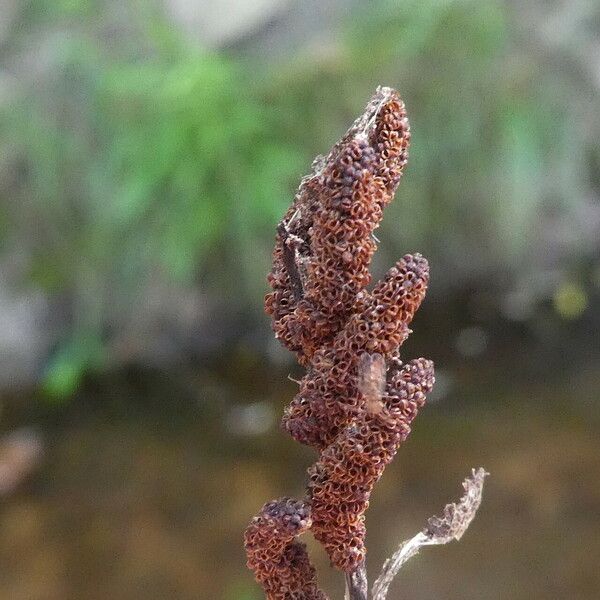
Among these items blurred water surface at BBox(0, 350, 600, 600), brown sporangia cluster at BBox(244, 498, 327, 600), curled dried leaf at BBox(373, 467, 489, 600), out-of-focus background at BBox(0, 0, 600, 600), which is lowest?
brown sporangia cluster at BBox(244, 498, 327, 600)

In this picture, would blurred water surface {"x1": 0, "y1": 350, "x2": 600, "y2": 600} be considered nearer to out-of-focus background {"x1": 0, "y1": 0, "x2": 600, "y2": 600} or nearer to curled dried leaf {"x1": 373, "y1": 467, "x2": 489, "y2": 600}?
out-of-focus background {"x1": 0, "y1": 0, "x2": 600, "y2": 600}

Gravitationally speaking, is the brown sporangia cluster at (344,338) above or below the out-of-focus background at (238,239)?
below

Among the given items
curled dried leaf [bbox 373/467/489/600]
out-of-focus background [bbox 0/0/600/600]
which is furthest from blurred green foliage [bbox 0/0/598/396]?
curled dried leaf [bbox 373/467/489/600]

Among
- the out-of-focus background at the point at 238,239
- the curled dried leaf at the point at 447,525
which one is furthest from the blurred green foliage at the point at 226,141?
the curled dried leaf at the point at 447,525

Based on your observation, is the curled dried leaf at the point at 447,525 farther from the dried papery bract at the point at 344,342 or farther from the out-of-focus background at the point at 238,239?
the out-of-focus background at the point at 238,239

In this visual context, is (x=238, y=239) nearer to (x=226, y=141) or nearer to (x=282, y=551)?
(x=226, y=141)

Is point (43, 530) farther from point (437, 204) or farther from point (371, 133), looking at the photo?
point (371, 133)
